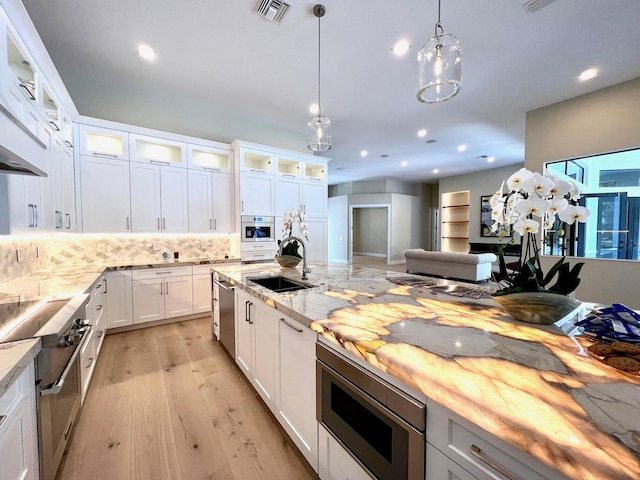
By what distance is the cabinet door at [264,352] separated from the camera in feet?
5.54

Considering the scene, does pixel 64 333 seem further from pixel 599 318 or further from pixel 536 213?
pixel 599 318

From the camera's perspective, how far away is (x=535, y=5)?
2172 mm

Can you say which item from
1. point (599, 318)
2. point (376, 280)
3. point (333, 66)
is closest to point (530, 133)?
point (333, 66)

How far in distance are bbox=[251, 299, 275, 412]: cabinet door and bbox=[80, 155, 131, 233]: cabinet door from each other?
2.81 m

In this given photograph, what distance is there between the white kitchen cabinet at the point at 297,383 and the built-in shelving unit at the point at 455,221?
912cm

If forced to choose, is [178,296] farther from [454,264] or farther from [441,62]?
[454,264]

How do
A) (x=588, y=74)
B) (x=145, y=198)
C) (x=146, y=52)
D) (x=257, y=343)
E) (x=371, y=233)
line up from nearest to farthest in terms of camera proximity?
(x=257, y=343) → (x=146, y=52) → (x=588, y=74) → (x=145, y=198) → (x=371, y=233)

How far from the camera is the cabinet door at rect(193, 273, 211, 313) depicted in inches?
151

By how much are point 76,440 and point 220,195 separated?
329cm

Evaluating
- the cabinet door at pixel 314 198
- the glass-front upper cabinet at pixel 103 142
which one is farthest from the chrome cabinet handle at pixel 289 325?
the cabinet door at pixel 314 198

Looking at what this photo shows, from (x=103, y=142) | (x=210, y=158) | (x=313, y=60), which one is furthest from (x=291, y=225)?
(x=103, y=142)

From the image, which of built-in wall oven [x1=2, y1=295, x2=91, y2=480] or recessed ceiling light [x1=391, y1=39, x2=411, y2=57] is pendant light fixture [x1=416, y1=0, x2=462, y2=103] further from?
built-in wall oven [x1=2, y1=295, x2=91, y2=480]

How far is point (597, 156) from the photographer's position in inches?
145

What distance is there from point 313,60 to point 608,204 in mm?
4684
